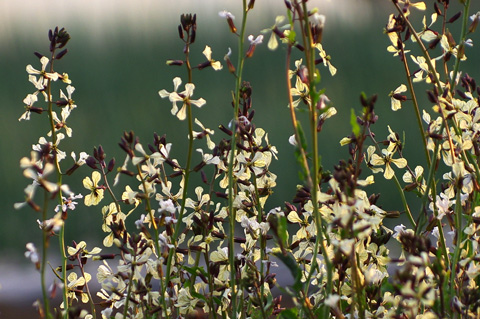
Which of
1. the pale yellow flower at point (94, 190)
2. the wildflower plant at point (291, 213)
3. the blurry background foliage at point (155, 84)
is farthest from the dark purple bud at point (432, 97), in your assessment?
the blurry background foliage at point (155, 84)

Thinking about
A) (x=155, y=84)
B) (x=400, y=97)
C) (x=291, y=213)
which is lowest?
(x=291, y=213)

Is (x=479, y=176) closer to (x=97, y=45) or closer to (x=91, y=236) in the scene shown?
(x=91, y=236)

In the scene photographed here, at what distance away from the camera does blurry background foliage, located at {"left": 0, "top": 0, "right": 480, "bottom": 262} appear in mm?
3332

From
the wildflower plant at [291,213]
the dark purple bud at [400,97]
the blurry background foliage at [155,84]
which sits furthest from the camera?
the blurry background foliage at [155,84]

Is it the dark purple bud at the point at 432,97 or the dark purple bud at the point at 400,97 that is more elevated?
the dark purple bud at the point at 400,97

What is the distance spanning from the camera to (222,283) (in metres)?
0.87

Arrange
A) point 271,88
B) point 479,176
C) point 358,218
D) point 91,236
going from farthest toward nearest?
point 271,88, point 91,236, point 479,176, point 358,218

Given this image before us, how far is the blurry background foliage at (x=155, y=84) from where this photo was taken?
10.9 feet

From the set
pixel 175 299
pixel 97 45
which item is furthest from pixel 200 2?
pixel 175 299

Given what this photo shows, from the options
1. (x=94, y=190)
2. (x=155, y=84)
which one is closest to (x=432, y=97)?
(x=94, y=190)

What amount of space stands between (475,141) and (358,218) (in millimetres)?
228

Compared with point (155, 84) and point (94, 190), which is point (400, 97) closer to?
point (94, 190)

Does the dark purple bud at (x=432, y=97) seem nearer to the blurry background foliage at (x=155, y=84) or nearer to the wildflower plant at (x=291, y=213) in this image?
the wildflower plant at (x=291, y=213)

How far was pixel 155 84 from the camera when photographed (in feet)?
11.8
